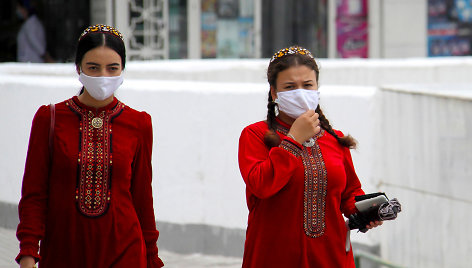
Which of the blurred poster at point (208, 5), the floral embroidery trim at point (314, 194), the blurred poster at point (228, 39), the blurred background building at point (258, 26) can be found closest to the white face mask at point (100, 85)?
the floral embroidery trim at point (314, 194)

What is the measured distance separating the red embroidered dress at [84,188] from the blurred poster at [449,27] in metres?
18.5

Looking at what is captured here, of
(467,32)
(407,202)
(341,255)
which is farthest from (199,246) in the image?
(467,32)

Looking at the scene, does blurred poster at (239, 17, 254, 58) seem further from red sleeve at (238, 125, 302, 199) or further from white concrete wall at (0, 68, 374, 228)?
red sleeve at (238, 125, 302, 199)

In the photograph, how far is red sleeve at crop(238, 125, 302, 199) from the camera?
3438 millimetres

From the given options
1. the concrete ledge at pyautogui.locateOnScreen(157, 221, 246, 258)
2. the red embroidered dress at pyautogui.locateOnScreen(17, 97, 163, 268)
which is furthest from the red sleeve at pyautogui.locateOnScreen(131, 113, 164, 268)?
the concrete ledge at pyautogui.locateOnScreen(157, 221, 246, 258)

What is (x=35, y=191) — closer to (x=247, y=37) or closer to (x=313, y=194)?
(x=313, y=194)

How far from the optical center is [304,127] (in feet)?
11.6

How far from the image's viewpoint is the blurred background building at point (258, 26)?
19203mm

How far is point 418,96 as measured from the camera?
6.81 m

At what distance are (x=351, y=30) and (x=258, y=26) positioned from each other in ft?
6.92

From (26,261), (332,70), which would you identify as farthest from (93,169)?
(332,70)

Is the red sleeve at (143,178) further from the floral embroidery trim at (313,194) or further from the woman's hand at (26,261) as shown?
the floral embroidery trim at (313,194)

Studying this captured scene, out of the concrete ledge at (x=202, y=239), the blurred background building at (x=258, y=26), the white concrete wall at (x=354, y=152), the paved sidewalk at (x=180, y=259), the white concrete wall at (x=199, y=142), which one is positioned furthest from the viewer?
the blurred background building at (x=258, y=26)

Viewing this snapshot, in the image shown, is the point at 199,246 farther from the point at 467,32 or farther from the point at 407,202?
the point at 467,32
